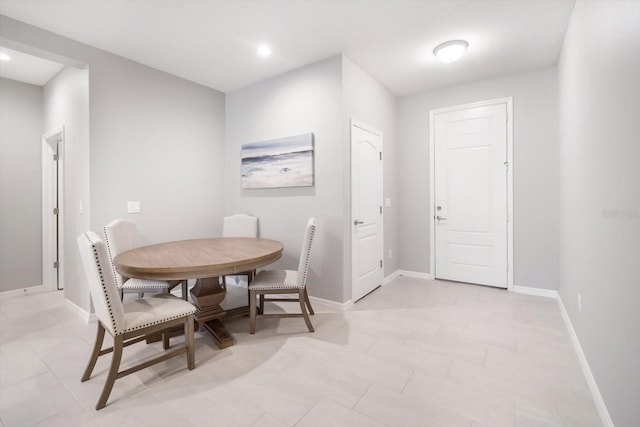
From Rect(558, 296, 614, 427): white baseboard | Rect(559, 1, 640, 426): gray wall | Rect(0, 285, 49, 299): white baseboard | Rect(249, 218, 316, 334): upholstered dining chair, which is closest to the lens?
Rect(559, 1, 640, 426): gray wall

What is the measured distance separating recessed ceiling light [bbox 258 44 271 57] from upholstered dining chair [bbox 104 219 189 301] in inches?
85.8

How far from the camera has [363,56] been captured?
3154 mm

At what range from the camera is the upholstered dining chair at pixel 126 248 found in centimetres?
259

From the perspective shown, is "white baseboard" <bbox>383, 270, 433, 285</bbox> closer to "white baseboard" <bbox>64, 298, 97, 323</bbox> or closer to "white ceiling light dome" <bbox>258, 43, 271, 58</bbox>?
"white ceiling light dome" <bbox>258, 43, 271, 58</bbox>

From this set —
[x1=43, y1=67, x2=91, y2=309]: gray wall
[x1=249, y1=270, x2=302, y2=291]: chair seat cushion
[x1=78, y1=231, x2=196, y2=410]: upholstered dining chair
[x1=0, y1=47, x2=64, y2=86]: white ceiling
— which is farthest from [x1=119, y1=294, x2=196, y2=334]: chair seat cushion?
[x1=0, y1=47, x2=64, y2=86]: white ceiling

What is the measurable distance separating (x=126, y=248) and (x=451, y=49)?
12.1ft

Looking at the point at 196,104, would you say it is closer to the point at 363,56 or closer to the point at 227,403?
the point at 363,56

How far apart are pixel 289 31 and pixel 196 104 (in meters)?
1.78

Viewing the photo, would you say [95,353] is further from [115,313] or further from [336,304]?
[336,304]

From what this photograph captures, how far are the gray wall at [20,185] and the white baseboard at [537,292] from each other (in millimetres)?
6130

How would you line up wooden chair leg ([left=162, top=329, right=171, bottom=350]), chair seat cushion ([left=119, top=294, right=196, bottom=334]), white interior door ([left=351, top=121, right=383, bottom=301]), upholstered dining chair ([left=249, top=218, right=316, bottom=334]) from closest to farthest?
chair seat cushion ([left=119, top=294, right=196, bottom=334]), wooden chair leg ([left=162, top=329, right=171, bottom=350]), upholstered dining chair ([left=249, top=218, right=316, bottom=334]), white interior door ([left=351, top=121, right=383, bottom=301])

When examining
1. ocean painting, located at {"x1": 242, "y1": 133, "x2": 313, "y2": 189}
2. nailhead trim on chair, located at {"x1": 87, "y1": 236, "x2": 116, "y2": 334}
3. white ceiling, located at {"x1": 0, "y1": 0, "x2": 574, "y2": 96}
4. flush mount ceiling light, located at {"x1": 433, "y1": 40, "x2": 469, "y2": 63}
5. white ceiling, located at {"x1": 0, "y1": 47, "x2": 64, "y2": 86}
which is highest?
white ceiling, located at {"x1": 0, "y1": 47, "x2": 64, "y2": 86}

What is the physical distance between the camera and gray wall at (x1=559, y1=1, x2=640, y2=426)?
46.5 inches

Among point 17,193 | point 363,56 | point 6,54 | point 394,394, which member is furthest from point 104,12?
point 394,394
